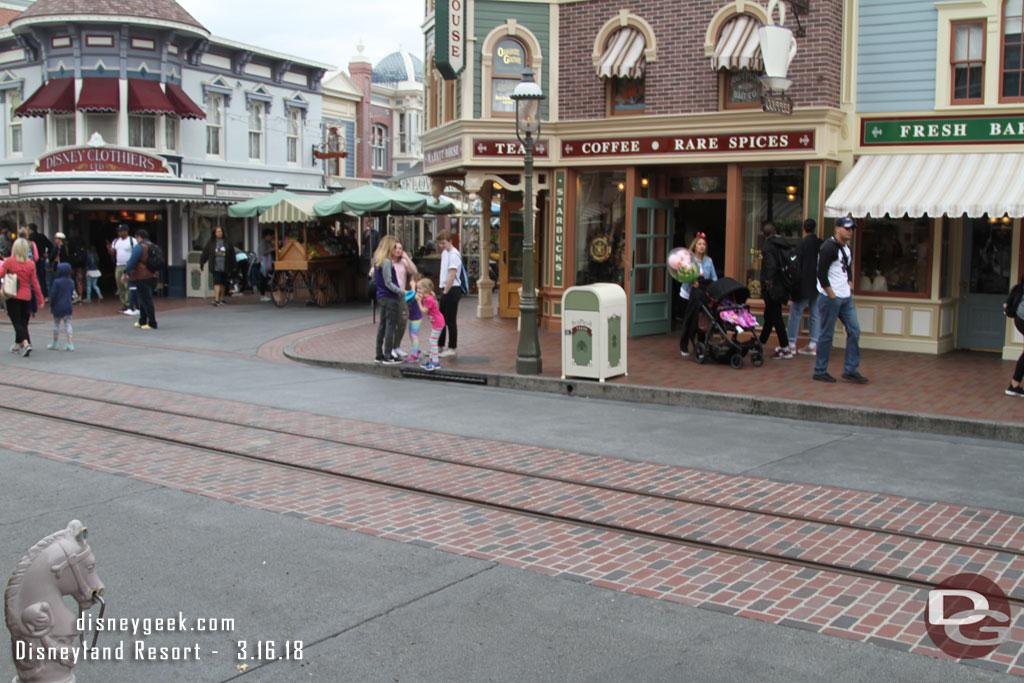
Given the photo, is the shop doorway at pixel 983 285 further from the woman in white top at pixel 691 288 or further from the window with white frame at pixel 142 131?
the window with white frame at pixel 142 131

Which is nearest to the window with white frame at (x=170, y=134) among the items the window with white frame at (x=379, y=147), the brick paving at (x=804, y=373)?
the window with white frame at (x=379, y=147)

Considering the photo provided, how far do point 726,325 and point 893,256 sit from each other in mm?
3587

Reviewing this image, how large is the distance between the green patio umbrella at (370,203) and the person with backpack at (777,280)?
11.1 m

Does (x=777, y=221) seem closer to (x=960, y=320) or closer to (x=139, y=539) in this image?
(x=960, y=320)

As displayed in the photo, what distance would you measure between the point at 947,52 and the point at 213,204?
20.1 m

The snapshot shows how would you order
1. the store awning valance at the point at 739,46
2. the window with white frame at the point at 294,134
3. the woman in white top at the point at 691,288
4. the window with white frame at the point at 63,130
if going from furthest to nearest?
1. the window with white frame at the point at 294,134
2. the window with white frame at the point at 63,130
3. the store awning valance at the point at 739,46
4. the woman in white top at the point at 691,288

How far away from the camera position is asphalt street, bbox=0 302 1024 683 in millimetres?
4387

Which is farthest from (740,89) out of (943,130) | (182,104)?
(182,104)

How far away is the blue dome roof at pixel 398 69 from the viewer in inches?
1708

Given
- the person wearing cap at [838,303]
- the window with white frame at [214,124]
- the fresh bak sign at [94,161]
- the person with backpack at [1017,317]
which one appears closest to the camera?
the person with backpack at [1017,317]

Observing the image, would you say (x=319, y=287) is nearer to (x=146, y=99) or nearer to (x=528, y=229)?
(x=146, y=99)

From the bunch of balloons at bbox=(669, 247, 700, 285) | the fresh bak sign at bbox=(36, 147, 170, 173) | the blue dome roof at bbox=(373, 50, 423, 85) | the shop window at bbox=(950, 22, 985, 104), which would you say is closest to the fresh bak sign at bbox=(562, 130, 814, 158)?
the shop window at bbox=(950, 22, 985, 104)

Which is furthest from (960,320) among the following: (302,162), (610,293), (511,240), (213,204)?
(302,162)

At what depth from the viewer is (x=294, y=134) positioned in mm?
32312
